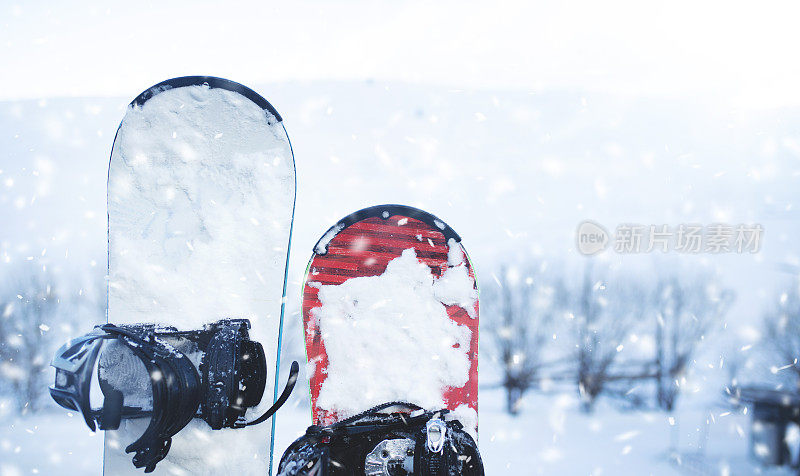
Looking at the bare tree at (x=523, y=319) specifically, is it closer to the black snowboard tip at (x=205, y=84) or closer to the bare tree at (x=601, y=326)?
the bare tree at (x=601, y=326)

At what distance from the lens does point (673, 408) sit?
13.7ft

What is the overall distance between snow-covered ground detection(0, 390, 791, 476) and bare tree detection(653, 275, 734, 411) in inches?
22.6

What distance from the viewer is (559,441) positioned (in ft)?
11.1

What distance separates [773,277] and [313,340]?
6.30 m

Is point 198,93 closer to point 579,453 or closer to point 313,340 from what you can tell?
point 313,340

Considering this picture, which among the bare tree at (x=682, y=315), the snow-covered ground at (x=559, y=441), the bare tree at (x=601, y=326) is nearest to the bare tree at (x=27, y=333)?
the snow-covered ground at (x=559, y=441)

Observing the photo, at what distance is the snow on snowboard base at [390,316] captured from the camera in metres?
1.54

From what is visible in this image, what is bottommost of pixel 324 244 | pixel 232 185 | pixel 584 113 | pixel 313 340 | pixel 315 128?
pixel 313 340

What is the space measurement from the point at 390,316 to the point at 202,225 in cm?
76

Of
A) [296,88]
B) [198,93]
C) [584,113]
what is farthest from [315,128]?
[198,93]

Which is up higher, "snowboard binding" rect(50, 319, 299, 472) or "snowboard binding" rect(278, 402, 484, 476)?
"snowboard binding" rect(50, 319, 299, 472)

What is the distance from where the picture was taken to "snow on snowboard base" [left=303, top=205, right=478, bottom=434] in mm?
1543

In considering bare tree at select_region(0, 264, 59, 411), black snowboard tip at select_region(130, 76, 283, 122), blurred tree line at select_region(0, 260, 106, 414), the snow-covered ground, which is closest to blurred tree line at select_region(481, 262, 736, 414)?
the snow-covered ground

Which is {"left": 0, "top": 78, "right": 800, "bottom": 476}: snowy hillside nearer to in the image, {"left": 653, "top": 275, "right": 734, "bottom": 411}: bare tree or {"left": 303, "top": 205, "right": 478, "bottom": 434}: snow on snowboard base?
{"left": 653, "top": 275, "right": 734, "bottom": 411}: bare tree
